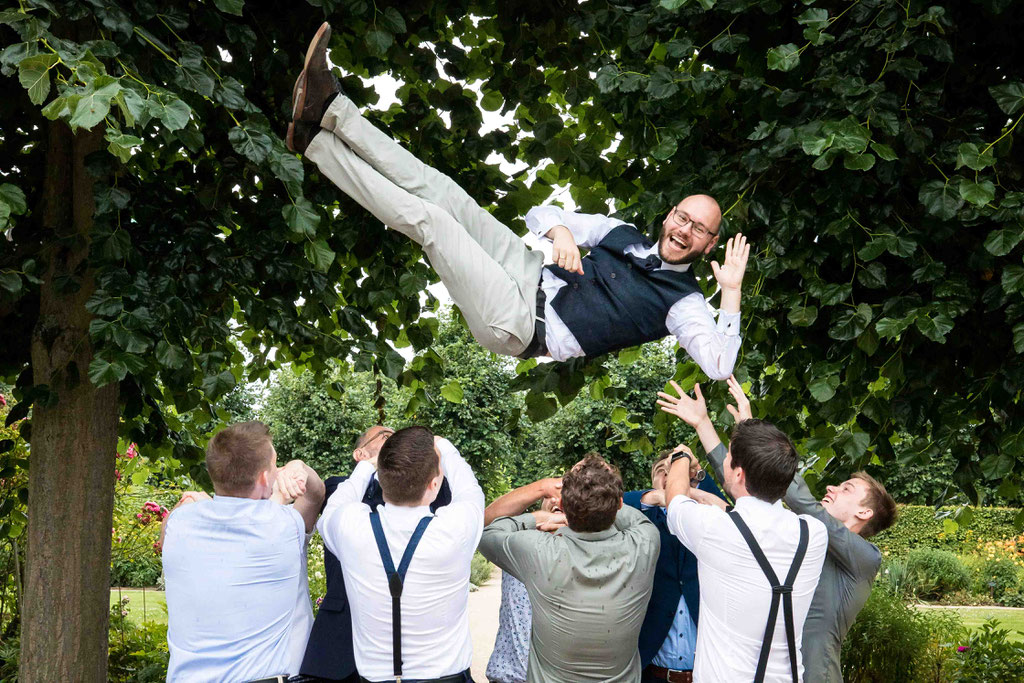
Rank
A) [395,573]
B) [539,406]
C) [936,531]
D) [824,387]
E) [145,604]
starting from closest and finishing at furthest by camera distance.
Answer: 1. [395,573]
2. [824,387]
3. [539,406]
4. [145,604]
5. [936,531]

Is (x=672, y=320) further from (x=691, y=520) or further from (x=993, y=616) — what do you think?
(x=993, y=616)

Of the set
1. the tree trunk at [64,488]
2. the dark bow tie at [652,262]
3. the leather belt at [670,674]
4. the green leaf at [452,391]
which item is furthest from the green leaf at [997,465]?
the tree trunk at [64,488]

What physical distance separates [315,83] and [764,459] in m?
1.62

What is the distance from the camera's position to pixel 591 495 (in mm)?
2598

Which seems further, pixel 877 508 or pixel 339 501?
pixel 877 508

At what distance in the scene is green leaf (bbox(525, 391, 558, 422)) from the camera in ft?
12.8

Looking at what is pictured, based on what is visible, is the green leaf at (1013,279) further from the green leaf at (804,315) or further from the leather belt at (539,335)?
the leather belt at (539,335)

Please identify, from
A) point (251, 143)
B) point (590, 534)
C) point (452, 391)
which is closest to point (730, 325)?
point (590, 534)

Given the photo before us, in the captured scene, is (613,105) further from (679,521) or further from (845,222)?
(679,521)

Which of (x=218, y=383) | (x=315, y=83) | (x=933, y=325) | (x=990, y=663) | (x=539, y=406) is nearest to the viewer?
(x=315, y=83)

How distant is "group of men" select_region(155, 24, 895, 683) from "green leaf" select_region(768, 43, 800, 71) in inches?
17.6

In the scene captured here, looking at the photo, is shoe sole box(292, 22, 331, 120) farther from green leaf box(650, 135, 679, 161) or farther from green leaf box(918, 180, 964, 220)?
green leaf box(918, 180, 964, 220)

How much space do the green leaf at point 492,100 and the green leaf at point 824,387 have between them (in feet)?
6.30

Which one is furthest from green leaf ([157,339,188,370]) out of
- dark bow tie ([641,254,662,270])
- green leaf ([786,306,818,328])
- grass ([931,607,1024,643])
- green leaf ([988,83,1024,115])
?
grass ([931,607,1024,643])
